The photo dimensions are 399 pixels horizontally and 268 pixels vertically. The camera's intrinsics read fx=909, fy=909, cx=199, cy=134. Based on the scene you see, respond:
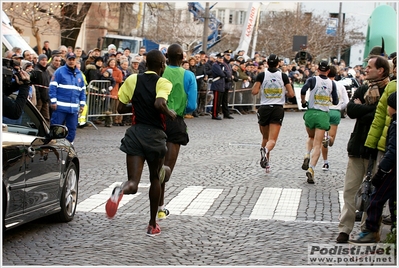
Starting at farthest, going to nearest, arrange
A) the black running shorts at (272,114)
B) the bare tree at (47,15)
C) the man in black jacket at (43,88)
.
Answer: the bare tree at (47,15) → the man in black jacket at (43,88) → the black running shorts at (272,114)

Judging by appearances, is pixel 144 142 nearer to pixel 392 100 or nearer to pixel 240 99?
pixel 392 100

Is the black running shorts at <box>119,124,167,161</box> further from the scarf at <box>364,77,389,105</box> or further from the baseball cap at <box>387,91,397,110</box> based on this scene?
the baseball cap at <box>387,91,397,110</box>

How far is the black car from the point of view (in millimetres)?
7832

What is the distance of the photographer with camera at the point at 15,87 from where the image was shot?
8422mm

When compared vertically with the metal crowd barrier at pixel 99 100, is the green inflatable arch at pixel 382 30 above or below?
above

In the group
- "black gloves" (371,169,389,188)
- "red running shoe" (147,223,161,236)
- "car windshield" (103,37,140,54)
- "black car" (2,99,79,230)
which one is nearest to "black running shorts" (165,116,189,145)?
"black car" (2,99,79,230)

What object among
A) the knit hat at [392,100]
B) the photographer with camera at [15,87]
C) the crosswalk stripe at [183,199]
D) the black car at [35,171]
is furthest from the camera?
the crosswalk stripe at [183,199]

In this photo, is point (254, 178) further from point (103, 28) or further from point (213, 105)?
point (103, 28)

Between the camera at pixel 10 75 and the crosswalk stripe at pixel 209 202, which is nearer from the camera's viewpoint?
the camera at pixel 10 75

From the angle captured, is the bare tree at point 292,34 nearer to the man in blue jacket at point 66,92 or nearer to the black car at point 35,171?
the man in blue jacket at point 66,92

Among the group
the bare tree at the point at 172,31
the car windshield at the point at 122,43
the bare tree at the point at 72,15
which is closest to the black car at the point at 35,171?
the bare tree at the point at 72,15

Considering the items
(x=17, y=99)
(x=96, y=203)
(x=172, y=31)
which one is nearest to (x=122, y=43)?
(x=172, y=31)

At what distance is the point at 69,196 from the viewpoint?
31.8 feet

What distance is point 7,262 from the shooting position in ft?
24.7
